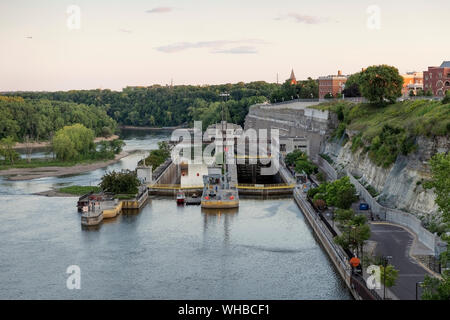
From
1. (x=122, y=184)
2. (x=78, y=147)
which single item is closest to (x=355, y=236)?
(x=122, y=184)

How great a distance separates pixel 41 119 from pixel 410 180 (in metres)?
100

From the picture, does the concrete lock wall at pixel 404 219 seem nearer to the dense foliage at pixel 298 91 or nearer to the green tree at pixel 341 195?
the green tree at pixel 341 195

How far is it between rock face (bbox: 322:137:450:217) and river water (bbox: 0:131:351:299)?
20.5ft

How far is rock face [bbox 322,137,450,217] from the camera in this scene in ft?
118

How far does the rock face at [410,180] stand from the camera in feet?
118

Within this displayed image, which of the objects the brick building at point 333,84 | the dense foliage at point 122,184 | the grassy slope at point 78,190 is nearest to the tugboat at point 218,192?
the dense foliage at point 122,184

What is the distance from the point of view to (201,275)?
32375 millimetres

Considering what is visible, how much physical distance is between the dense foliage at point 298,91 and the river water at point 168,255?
81.8 metres

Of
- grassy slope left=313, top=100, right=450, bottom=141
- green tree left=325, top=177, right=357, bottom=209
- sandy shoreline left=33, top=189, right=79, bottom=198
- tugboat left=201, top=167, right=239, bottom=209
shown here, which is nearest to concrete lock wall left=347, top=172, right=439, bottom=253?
green tree left=325, top=177, right=357, bottom=209

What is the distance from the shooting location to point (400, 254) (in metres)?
30.8

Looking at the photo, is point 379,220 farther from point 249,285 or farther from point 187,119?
point 187,119

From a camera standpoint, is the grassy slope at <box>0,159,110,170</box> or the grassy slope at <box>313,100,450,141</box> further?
the grassy slope at <box>0,159,110,170</box>

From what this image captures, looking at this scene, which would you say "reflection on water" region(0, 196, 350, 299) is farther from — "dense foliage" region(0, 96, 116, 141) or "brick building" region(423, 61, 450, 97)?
"dense foliage" region(0, 96, 116, 141)

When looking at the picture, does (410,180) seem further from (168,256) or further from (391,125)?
(168,256)
